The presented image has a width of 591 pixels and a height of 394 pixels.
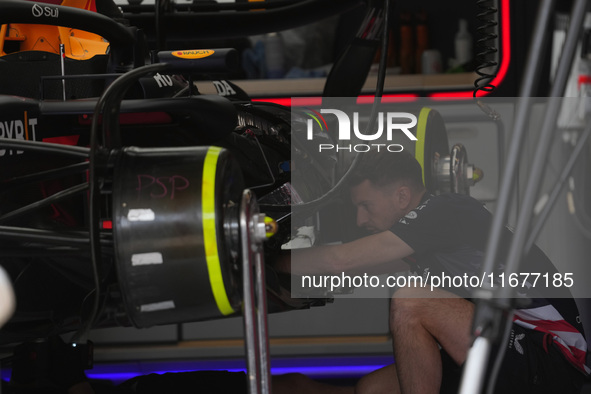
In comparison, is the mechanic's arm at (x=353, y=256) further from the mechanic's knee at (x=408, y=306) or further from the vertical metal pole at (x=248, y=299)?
the vertical metal pole at (x=248, y=299)

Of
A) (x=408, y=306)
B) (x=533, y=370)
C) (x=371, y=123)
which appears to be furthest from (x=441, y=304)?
(x=371, y=123)

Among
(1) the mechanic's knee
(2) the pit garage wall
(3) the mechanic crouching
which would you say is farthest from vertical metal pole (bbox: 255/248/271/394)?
(2) the pit garage wall

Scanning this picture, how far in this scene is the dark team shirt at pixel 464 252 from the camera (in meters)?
1.73

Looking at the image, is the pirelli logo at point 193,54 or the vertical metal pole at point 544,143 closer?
the vertical metal pole at point 544,143

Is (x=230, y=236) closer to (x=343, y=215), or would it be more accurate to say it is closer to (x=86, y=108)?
(x=86, y=108)

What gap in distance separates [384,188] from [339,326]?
3.48 ft

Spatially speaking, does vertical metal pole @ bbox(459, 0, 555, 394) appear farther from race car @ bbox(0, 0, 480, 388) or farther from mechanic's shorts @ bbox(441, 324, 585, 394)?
mechanic's shorts @ bbox(441, 324, 585, 394)

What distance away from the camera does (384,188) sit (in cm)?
180

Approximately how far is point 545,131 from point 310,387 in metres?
1.76

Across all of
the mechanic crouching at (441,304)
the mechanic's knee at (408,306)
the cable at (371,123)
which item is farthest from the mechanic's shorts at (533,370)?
A: the cable at (371,123)

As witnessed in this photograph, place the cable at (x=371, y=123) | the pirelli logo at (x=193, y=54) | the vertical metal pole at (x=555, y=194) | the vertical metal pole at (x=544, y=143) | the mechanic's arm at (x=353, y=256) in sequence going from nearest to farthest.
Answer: the vertical metal pole at (x=544, y=143), the vertical metal pole at (x=555, y=194), the pirelli logo at (x=193, y=54), the cable at (x=371, y=123), the mechanic's arm at (x=353, y=256)

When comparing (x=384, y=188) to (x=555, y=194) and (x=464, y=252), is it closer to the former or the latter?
(x=464, y=252)

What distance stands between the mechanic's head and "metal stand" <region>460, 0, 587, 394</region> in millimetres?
1049

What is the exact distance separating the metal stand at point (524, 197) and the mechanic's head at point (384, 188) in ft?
3.44
